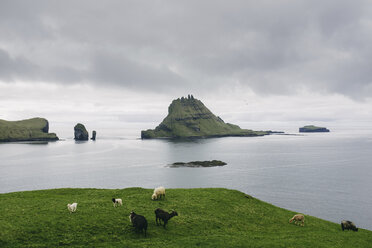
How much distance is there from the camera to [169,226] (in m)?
30.1

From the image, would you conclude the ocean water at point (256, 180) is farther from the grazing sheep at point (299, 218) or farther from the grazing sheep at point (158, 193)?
the grazing sheep at point (158, 193)

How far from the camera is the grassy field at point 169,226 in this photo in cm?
2555

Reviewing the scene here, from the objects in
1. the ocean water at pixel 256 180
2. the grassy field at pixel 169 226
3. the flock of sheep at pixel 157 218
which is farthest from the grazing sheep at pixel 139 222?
the ocean water at pixel 256 180

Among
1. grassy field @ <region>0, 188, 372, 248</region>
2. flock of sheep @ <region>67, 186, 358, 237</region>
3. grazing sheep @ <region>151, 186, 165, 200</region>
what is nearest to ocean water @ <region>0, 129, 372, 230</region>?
flock of sheep @ <region>67, 186, 358, 237</region>

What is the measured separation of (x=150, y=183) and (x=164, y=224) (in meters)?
98.2

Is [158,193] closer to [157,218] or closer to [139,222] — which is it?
[157,218]

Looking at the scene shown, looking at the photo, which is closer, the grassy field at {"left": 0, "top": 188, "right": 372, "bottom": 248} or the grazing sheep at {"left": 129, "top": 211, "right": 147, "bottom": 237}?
the grassy field at {"left": 0, "top": 188, "right": 372, "bottom": 248}

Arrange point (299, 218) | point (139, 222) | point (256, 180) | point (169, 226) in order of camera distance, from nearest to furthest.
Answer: point (139, 222) → point (169, 226) → point (299, 218) → point (256, 180)

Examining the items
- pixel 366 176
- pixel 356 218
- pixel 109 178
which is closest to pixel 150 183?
pixel 109 178

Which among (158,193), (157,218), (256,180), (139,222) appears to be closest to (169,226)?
(157,218)

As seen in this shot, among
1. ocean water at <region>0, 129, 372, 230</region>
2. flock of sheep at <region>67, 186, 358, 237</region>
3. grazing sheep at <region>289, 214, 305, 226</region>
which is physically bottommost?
ocean water at <region>0, 129, 372, 230</region>

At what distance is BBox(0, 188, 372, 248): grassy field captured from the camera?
83.8 feet

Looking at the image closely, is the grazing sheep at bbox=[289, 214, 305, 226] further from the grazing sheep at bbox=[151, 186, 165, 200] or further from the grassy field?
the grazing sheep at bbox=[151, 186, 165, 200]

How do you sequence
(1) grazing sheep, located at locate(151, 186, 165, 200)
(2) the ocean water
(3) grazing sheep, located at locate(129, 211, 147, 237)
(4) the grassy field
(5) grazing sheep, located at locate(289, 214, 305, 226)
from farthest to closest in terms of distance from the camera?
(2) the ocean water < (1) grazing sheep, located at locate(151, 186, 165, 200) < (5) grazing sheep, located at locate(289, 214, 305, 226) < (3) grazing sheep, located at locate(129, 211, 147, 237) < (4) the grassy field
